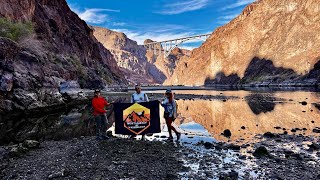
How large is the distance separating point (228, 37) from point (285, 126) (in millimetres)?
152688

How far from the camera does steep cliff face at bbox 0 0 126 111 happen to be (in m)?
38.6

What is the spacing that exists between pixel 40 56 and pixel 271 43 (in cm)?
10562

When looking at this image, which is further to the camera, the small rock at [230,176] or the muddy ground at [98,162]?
the muddy ground at [98,162]

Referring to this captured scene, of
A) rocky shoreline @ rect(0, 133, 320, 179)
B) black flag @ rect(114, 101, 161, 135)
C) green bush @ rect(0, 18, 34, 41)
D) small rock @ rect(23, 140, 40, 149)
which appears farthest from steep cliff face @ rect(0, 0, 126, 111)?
rocky shoreline @ rect(0, 133, 320, 179)

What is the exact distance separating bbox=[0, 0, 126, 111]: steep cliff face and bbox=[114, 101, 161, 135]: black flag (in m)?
23.9

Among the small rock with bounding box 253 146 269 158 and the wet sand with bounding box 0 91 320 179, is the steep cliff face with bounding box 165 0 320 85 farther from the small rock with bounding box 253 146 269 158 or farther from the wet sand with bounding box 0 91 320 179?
the small rock with bounding box 253 146 269 158

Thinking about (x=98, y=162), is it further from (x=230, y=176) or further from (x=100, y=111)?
(x=230, y=176)

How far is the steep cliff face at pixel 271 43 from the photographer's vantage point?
10681cm

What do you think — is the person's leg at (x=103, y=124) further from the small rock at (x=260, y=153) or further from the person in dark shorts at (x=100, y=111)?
the small rock at (x=260, y=153)

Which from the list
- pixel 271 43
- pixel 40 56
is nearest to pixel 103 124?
pixel 40 56

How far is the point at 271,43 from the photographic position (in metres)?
130

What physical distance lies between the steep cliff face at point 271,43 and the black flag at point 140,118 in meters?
86.7

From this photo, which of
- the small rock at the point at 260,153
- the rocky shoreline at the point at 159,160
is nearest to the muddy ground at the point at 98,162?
the rocky shoreline at the point at 159,160

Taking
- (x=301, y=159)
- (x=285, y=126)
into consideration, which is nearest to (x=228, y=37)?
(x=285, y=126)
